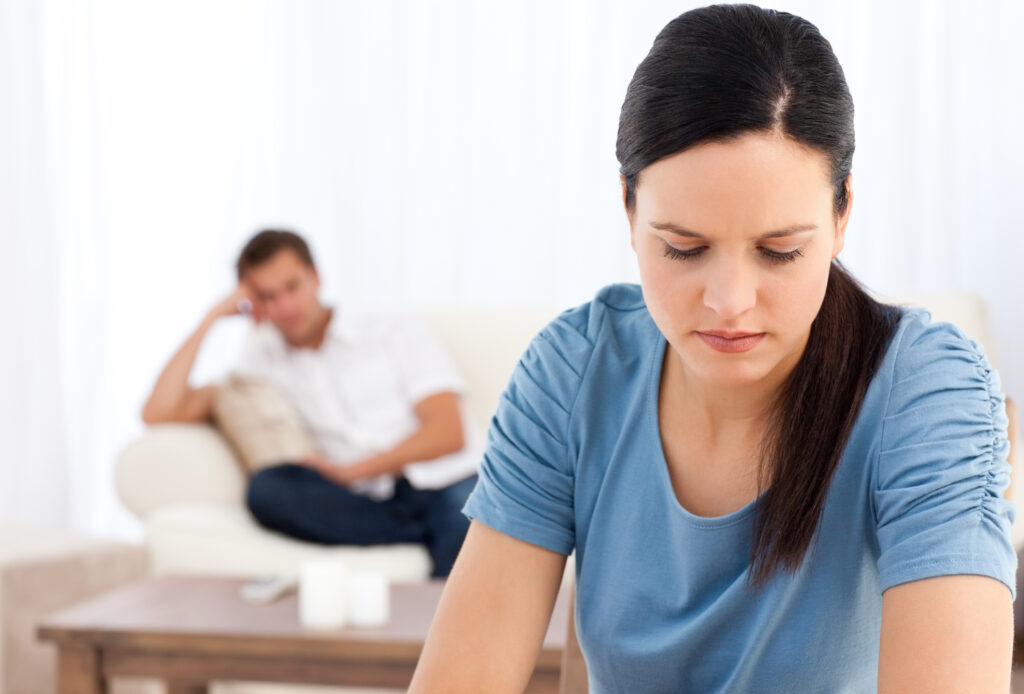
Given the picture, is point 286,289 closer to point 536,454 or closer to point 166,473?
point 166,473

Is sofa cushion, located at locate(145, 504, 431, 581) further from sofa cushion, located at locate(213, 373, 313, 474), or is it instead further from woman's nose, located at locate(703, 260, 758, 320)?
woman's nose, located at locate(703, 260, 758, 320)

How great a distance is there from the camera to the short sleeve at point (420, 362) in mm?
2875

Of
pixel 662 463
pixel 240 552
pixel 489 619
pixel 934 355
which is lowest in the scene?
pixel 240 552

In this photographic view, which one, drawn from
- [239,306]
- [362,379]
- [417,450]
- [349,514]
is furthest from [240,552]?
[239,306]

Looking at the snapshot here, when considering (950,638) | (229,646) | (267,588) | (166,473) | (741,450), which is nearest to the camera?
(950,638)

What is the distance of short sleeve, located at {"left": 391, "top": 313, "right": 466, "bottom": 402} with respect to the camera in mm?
2875

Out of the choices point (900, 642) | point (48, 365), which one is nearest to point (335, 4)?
point (48, 365)

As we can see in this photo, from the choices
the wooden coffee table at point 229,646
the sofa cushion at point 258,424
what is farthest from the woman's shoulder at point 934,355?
the sofa cushion at point 258,424

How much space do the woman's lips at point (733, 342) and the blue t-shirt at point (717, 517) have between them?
0.12m

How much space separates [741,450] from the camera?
0.99 meters

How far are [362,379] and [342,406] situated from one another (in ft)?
0.30

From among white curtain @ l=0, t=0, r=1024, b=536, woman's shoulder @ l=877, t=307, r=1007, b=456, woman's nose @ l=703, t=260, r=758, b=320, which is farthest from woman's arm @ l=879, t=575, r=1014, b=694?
white curtain @ l=0, t=0, r=1024, b=536

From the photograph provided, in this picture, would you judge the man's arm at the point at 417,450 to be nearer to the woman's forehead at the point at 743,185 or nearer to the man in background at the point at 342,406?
the man in background at the point at 342,406

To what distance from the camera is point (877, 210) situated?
10.8 ft
